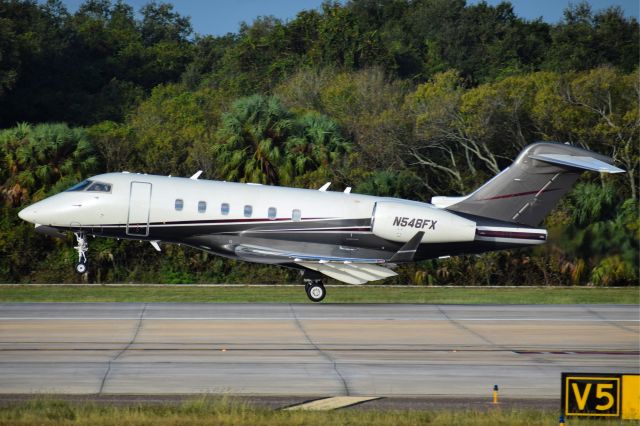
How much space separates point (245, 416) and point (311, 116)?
30067 millimetres

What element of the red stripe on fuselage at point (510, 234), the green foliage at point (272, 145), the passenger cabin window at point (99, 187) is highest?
the green foliage at point (272, 145)

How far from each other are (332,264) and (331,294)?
415 centimetres

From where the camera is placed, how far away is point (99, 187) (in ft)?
97.1

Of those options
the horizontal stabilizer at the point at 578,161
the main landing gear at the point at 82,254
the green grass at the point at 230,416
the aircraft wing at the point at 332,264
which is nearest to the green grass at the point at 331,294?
the main landing gear at the point at 82,254

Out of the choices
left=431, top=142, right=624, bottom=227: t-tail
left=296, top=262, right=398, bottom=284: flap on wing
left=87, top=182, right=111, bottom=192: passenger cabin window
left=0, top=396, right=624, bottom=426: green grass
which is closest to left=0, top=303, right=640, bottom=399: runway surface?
left=296, top=262, right=398, bottom=284: flap on wing

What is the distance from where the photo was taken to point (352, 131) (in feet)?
160

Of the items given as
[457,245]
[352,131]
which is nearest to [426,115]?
[352,131]

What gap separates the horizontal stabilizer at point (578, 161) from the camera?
2784cm

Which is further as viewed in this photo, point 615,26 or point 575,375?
point 615,26

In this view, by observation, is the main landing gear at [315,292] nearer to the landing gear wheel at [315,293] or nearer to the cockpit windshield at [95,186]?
the landing gear wheel at [315,293]

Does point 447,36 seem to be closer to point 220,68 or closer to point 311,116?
point 220,68

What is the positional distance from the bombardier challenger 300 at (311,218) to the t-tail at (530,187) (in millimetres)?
27

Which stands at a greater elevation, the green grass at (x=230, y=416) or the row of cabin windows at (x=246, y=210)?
the row of cabin windows at (x=246, y=210)

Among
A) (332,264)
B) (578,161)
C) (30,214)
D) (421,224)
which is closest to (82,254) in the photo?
(30,214)
